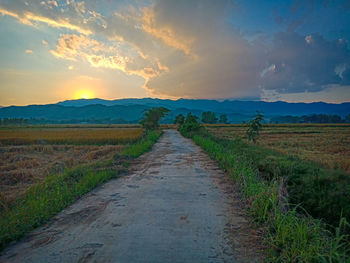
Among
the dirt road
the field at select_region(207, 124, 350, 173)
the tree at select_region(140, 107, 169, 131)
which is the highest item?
the tree at select_region(140, 107, 169, 131)

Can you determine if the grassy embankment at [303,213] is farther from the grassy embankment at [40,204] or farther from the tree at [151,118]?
the tree at [151,118]

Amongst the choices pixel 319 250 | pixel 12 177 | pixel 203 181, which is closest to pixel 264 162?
pixel 203 181

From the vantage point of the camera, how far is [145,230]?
11.6ft

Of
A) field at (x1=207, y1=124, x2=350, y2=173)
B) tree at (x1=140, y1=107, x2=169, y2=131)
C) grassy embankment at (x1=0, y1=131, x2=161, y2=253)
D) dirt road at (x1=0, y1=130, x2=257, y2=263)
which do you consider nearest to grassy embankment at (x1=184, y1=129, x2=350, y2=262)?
dirt road at (x1=0, y1=130, x2=257, y2=263)

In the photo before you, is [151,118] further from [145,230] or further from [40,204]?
[145,230]

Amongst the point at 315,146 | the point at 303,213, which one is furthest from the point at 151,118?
the point at 303,213

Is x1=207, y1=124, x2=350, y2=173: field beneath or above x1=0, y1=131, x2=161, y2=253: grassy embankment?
beneath

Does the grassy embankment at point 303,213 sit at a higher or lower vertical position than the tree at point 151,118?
lower

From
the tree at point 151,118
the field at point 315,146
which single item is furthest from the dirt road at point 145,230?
the tree at point 151,118

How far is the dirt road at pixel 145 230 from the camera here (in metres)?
2.87

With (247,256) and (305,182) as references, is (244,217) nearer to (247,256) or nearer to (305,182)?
(247,256)

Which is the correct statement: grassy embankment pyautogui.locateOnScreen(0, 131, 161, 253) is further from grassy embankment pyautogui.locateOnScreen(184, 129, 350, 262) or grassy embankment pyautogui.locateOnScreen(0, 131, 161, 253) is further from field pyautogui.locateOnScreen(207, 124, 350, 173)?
field pyautogui.locateOnScreen(207, 124, 350, 173)

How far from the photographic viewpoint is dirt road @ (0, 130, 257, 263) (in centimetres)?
287

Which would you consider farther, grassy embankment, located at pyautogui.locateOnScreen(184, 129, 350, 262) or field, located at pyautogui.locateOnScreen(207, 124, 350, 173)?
field, located at pyautogui.locateOnScreen(207, 124, 350, 173)
